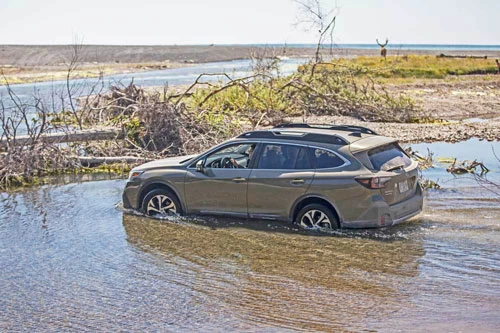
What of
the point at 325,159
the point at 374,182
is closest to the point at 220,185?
the point at 325,159

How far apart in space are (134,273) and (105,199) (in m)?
5.45

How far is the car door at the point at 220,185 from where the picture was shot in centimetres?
1141

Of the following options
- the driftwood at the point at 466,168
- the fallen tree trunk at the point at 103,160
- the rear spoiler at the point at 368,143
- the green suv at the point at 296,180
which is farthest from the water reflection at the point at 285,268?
the fallen tree trunk at the point at 103,160

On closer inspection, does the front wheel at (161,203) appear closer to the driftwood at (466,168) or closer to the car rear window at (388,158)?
the car rear window at (388,158)

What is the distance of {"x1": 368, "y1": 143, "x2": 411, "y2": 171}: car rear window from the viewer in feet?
34.4

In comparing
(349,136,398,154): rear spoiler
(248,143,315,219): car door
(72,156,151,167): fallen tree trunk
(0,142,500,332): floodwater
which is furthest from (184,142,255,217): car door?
(72,156,151,167): fallen tree trunk

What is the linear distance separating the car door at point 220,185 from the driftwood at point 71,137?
7.35 m

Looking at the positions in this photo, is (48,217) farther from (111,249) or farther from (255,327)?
(255,327)

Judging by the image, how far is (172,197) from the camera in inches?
479

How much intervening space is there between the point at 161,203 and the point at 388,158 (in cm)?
387

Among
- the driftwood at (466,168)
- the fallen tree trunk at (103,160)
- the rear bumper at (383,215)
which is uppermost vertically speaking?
the rear bumper at (383,215)

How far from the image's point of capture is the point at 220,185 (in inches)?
456

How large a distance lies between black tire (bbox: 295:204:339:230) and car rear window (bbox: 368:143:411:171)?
3.12 feet

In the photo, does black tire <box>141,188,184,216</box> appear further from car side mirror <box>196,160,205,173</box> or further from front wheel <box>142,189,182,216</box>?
car side mirror <box>196,160,205,173</box>
